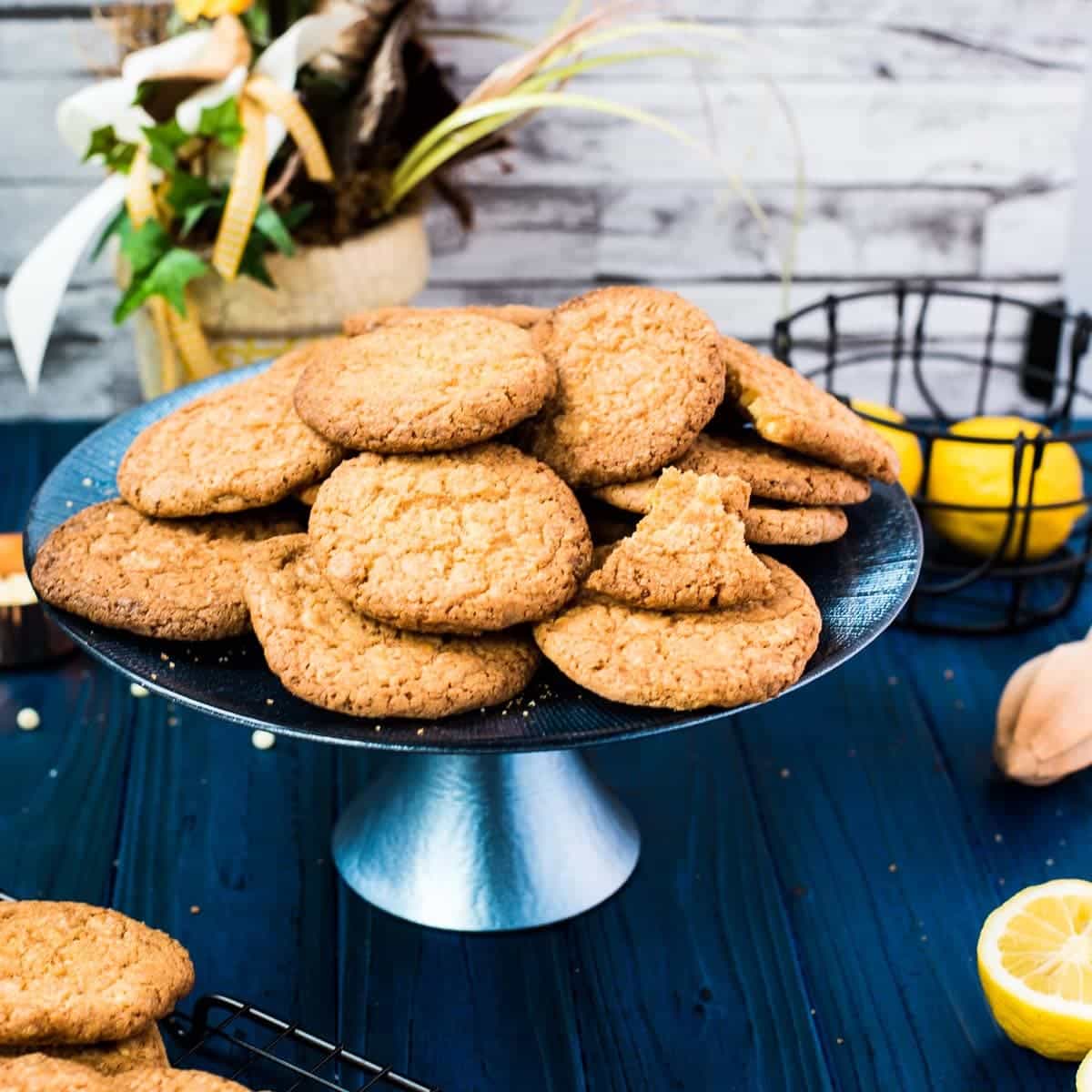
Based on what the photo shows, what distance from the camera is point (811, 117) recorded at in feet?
7.04

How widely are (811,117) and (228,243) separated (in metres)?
0.90

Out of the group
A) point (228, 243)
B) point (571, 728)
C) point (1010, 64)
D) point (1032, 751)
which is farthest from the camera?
point (1010, 64)

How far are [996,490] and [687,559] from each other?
741 millimetres

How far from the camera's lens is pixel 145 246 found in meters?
1.75

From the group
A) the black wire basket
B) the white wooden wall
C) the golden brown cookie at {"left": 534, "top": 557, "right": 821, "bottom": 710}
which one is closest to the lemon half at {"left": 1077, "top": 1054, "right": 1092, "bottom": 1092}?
the golden brown cookie at {"left": 534, "top": 557, "right": 821, "bottom": 710}

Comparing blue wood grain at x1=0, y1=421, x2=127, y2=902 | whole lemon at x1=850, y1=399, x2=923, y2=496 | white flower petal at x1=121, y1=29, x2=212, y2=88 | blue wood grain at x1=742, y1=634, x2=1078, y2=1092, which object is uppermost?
white flower petal at x1=121, y1=29, x2=212, y2=88

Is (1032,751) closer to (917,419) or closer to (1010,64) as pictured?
(917,419)

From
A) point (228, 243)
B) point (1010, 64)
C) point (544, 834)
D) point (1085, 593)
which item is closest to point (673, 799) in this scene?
point (544, 834)

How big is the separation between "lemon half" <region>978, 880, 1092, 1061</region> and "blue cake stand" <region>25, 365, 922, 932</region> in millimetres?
258

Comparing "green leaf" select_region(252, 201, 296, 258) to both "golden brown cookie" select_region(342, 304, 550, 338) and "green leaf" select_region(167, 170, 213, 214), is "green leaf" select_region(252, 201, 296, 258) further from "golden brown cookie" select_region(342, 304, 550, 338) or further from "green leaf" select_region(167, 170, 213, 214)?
"golden brown cookie" select_region(342, 304, 550, 338)

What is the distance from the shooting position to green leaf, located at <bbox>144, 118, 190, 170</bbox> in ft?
5.66

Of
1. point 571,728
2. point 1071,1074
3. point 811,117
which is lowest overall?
point 1071,1074

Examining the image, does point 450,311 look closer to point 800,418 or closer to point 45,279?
point 800,418

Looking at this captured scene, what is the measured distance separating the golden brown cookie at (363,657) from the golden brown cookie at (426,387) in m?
0.11
